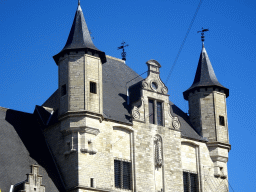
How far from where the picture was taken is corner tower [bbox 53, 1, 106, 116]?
1769 inches

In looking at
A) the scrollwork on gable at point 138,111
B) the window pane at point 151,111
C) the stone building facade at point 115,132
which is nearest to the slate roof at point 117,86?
the stone building facade at point 115,132

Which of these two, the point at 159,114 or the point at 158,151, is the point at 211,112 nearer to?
the point at 159,114

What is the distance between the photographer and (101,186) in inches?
1720

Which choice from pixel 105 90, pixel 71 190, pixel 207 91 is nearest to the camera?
pixel 71 190

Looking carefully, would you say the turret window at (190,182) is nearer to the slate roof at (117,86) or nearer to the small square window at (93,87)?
the slate roof at (117,86)

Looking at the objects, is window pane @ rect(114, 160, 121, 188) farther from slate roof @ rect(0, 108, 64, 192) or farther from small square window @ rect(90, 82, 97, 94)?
small square window @ rect(90, 82, 97, 94)

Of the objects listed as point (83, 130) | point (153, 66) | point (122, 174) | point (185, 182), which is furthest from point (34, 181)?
point (153, 66)

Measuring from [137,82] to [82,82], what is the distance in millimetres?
6301

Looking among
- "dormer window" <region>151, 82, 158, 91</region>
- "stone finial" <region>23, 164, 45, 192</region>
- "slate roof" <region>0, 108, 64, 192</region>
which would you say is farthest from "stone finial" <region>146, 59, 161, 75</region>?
"stone finial" <region>23, 164, 45, 192</region>

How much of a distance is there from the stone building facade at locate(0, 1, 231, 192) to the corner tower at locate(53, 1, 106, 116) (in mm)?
A: 62

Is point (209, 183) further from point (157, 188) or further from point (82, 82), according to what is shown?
point (82, 82)

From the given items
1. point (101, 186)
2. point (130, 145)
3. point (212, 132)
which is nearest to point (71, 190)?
point (101, 186)

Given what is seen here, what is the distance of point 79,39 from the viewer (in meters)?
47.0

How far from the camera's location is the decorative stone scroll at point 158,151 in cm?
4716
